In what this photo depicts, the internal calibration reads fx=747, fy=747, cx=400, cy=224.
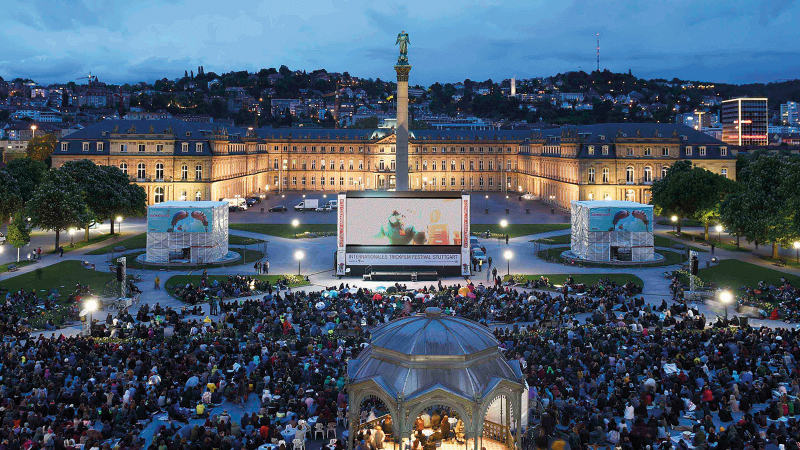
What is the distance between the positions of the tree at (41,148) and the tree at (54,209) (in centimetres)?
8125

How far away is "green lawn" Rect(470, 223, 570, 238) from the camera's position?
85062 millimetres

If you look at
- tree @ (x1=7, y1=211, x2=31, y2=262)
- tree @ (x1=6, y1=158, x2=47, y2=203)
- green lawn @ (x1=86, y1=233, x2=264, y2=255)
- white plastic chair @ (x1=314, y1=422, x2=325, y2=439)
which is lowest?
white plastic chair @ (x1=314, y1=422, x2=325, y2=439)

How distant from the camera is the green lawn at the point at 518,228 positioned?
85062 mm

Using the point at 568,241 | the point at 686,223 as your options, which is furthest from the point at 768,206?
the point at 686,223

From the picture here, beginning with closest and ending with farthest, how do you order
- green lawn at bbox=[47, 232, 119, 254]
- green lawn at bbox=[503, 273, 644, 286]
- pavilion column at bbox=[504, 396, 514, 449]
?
pavilion column at bbox=[504, 396, 514, 449] < green lawn at bbox=[503, 273, 644, 286] < green lawn at bbox=[47, 232, 119, 254]

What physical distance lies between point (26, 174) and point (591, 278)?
6975 cm

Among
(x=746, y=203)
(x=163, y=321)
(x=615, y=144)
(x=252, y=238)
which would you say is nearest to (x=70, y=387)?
(x=163, y=321)

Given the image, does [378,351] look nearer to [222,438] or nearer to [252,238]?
[222,438]

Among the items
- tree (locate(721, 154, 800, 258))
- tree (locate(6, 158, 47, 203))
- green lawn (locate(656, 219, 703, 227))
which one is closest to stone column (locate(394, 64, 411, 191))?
tree (locate(721, 154, 800, 258))

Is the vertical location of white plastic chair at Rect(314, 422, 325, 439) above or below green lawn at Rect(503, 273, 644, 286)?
below

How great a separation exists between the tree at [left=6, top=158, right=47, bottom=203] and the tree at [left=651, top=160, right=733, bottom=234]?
7042 centimetres

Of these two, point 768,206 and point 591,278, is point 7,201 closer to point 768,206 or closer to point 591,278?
point 591,278

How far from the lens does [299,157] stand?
158 m

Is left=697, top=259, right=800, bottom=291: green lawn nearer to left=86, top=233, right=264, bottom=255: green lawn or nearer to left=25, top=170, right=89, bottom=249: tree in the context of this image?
left=86, top=233, right=264, bottom=255: green lawn
